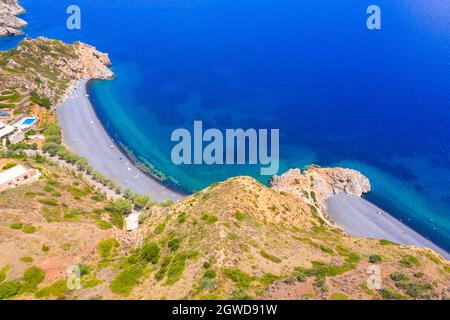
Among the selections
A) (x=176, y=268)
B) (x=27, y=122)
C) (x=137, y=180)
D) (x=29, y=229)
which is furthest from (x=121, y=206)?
(x=27, y=122)

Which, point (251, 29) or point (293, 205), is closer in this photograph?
point (293, 205)

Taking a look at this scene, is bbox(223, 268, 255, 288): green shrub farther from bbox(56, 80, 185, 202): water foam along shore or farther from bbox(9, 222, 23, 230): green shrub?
bbox(56, 80, 185, 202): water foam along shore

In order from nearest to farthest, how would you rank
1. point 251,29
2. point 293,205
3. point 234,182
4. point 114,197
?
point 234,182, point 293,205, point 114,197, point 251,29

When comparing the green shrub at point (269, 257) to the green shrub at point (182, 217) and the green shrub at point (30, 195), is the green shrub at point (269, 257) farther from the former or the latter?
the green shrub at point (30, 195)

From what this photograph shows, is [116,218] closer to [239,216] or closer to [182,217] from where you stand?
[182,217]

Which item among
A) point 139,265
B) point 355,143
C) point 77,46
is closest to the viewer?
point 139,265
